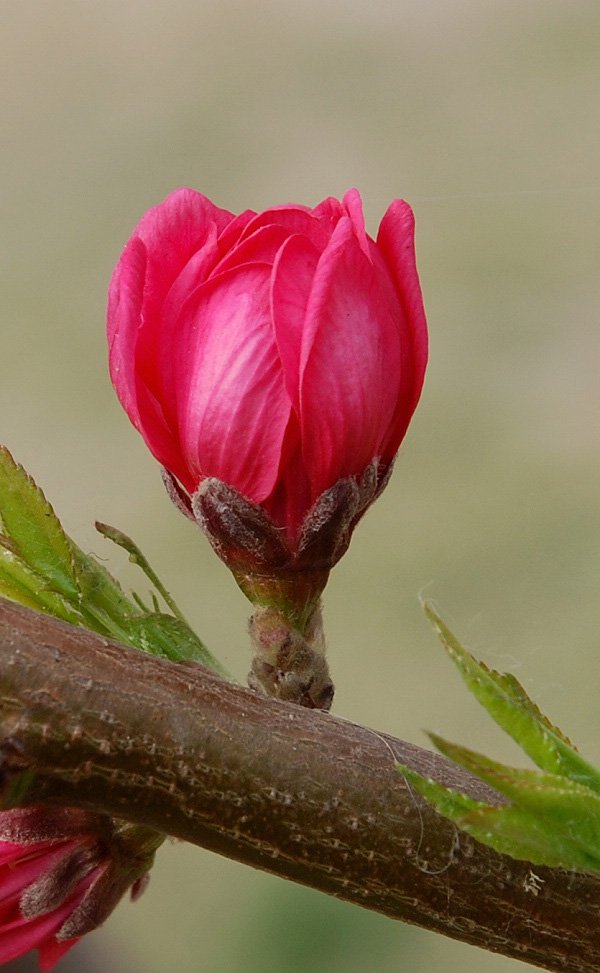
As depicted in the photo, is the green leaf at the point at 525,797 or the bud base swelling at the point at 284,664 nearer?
the green leaf at the point at 525,797

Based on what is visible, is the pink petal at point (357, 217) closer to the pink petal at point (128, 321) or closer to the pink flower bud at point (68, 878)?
the pink petal at point (128, 321)

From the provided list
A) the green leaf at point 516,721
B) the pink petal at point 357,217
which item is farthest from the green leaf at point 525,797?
the pink petal at point 357,217

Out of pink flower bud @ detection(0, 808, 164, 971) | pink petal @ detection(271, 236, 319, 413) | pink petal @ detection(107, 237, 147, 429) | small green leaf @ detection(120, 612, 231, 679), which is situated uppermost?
pink petal @ detection(271, 236, 319, 413)

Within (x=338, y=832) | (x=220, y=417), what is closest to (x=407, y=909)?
(x=338, y=832)

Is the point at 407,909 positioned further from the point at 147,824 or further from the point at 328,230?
the point at 328,230

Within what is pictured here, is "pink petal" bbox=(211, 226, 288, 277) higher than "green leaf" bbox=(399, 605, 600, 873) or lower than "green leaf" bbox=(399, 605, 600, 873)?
higher

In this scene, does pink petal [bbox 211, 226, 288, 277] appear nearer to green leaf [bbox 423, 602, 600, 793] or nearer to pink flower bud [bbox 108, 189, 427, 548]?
pink flower bud [bbox 108, 189, 427, 548]

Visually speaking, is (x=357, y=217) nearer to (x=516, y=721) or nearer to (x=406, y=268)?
(x=406, y=268)

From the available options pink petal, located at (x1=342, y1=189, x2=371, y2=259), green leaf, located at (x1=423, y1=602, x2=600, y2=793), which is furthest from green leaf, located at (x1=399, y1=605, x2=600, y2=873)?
pink petal, located at (x1=342, y1=189, x2=371, y2=259)
